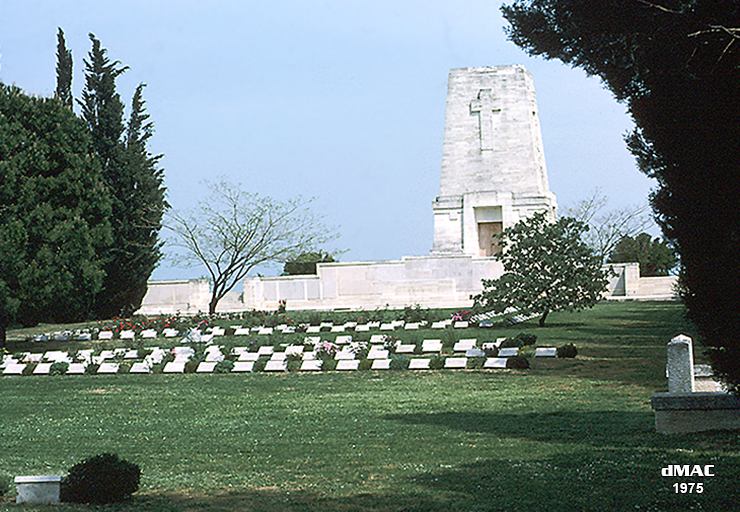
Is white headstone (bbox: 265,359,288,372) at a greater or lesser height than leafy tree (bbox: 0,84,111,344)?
lesser

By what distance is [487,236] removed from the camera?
4597 centimetres

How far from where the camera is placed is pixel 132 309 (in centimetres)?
3544

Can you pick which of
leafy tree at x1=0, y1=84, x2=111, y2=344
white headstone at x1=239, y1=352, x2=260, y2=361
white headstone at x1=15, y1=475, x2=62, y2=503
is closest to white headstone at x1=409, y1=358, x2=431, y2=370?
white headstone at x1=239, y1=352, x2=260, y2=361

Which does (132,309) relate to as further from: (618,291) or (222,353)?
(618,291)

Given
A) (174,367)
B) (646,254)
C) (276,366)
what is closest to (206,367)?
(174,367)

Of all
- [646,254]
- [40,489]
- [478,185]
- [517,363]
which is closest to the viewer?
[40,489]

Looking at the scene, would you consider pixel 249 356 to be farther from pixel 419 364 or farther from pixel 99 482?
pixel 99 482

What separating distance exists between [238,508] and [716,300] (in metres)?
3.60

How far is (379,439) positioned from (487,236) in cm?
3769

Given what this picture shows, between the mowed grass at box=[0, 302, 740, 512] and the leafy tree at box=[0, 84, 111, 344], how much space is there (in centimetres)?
494

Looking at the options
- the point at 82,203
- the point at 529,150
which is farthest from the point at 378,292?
the point at 82,203

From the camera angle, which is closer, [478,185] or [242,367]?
[242,367]

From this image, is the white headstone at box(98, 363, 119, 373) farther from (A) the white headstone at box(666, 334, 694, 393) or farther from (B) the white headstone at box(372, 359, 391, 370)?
(A) the white headstone at box(666, 334, 694, 393)

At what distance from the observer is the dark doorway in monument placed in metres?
45.2
